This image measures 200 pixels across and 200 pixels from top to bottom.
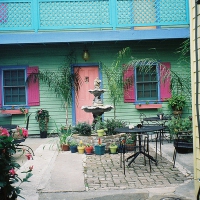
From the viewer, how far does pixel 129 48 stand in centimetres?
1030

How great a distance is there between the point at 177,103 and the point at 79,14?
461 cm

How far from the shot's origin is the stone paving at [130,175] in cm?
461

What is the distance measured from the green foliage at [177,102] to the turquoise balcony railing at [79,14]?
2520mm

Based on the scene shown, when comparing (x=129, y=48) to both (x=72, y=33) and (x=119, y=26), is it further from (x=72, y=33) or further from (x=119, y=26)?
(x=72, y=33)

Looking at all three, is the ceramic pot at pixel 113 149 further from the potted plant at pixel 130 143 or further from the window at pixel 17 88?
the window at pixel 17 88

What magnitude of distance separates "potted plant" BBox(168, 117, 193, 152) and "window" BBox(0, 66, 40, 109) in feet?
16.9

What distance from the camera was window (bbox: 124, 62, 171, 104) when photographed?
10422 mm

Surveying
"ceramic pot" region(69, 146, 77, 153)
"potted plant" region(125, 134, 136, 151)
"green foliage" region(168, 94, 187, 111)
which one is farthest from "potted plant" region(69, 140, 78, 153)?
"green foliage" region(168, 94, 187, 111)

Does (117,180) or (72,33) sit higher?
(72,33)

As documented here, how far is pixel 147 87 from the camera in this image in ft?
34.8

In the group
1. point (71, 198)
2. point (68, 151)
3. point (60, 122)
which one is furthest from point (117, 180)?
point (60, 122)

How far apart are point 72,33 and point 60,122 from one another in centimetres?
318

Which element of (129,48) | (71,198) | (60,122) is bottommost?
(71,198)

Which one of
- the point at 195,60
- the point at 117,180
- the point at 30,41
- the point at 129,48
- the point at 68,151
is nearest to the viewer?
the point at 195,60
